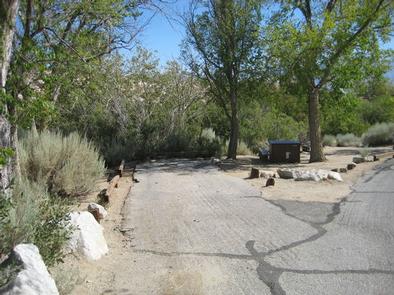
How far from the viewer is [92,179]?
969 centimetres

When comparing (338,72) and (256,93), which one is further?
(256,93)

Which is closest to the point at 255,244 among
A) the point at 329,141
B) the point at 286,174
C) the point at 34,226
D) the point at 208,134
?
the point at 34,226

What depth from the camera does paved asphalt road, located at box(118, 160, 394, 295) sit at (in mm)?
4883

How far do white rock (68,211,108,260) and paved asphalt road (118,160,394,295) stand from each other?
372mm

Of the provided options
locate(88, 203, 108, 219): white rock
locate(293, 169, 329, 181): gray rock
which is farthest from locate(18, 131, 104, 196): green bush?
locate(293, 169, 329, 181): gray rock

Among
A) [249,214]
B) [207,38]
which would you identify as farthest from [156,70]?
[249,214]

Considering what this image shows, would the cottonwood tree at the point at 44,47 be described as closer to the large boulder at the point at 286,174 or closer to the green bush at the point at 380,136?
the large boulder at the point at 286,174

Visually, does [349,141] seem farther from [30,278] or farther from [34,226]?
[30,278]

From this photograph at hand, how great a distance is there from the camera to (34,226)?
509 centimetres

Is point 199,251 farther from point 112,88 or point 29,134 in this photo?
point 112,88

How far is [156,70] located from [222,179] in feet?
36.4

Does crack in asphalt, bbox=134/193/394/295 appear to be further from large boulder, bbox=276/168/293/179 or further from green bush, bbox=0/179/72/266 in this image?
large boulder, bbox=276/168/293/179

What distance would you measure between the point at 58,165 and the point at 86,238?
4.03 m

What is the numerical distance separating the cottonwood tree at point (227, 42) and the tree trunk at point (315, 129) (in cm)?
251
